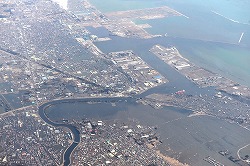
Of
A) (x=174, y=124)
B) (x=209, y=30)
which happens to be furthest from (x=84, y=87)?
(x=209, y=30)

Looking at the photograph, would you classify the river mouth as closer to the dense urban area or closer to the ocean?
the dense urban area

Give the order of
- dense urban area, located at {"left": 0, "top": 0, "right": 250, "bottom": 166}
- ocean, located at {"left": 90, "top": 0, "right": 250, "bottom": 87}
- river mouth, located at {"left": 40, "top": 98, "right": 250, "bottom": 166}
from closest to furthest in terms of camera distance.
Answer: dense urban area, located at {"left": 0, "top": 0, "right": 250, "bottom": 166}, river mouth, located at {"left": 40, "top": 98, "right": 250, "bottom": 166}, ocean, located at {"left": 90, "top": 0, "right": 250, "bottom": 87}

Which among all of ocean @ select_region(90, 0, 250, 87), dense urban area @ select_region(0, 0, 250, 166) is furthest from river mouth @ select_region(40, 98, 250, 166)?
ocean @ select_region(90, 0, 250, 87)

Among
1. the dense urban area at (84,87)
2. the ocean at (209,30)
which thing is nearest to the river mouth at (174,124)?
the dense urban area at (84,87)

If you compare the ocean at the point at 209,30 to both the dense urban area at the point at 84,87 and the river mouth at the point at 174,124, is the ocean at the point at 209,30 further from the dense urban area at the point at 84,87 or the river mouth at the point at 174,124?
the river mouth at the point at 174,124

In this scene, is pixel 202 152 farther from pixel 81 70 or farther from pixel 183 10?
pixel 183 10

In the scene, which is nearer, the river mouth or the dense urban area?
the dense urban area

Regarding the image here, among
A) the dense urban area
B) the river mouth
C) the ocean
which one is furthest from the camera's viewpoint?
the ocean

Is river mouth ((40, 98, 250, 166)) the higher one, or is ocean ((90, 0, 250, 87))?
ocean ((90, 0, 250, 87))

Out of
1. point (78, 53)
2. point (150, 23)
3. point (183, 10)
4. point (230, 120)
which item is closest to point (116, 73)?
point (78, 53)

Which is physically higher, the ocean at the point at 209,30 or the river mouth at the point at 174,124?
the ocean at the point at 209,30
